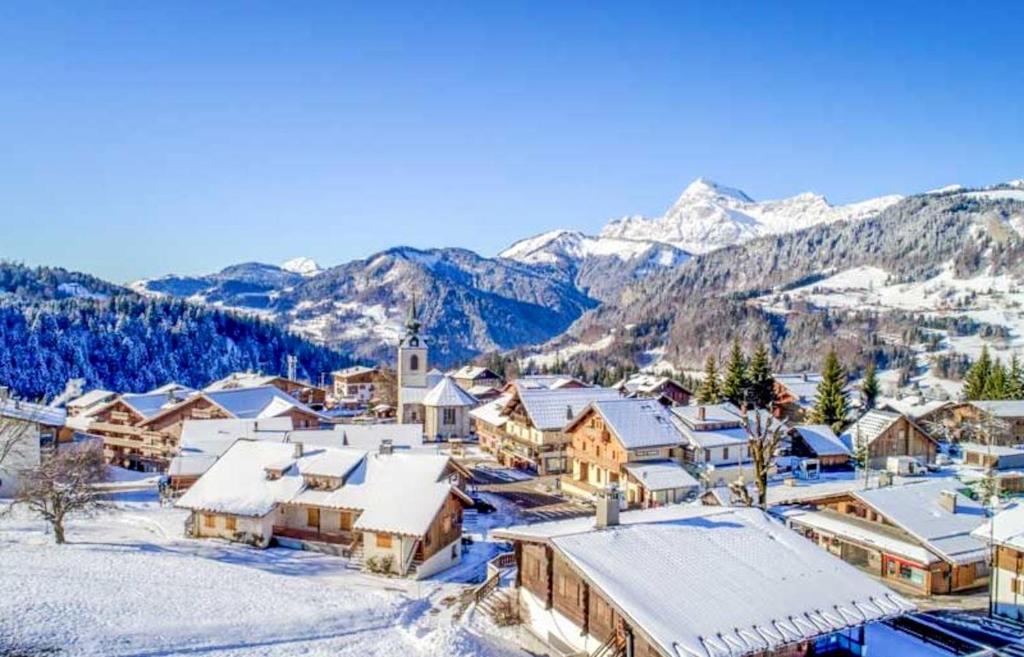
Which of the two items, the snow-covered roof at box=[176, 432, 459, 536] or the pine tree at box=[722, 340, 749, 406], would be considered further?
the pine tree at box=[722, 340, 749, 406]

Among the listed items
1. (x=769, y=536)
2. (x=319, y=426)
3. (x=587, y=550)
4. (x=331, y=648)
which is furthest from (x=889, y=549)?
(x=319, y=426)

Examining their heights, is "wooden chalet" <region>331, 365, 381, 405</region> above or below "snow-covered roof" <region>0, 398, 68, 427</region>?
below

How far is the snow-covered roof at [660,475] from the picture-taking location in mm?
54531

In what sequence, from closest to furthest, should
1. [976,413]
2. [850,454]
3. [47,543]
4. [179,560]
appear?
[179,560] → [47,543] → [850,454] → [976,413]

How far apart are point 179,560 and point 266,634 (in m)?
11.9

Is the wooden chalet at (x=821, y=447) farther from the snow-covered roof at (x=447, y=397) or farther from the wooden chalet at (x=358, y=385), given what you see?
the wooden chalet at (x=358, y=385)

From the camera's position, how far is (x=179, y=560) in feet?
119

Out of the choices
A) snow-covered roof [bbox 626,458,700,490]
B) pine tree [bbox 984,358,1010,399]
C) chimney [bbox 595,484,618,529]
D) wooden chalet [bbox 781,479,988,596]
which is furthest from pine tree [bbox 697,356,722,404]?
chimney [bbox 595,484,618,529]

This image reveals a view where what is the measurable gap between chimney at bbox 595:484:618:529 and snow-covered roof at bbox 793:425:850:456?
49292 millimetres

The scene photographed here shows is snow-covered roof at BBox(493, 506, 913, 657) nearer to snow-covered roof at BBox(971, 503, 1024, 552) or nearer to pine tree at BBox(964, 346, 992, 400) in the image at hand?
snow-covered roof at BBox(971, 503, 1024, 552)

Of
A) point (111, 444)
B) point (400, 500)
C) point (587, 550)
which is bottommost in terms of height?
point (111, 444)

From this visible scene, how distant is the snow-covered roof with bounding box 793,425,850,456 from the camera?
69625 millimetres

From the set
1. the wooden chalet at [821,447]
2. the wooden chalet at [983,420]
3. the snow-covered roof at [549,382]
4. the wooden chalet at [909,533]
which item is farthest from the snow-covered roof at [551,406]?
the wooden chalet at [983,420]

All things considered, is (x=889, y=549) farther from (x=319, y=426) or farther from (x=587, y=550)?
(x=319, y=426)
